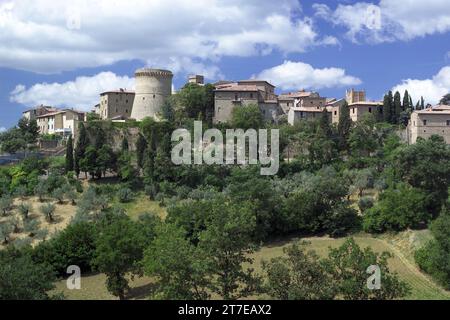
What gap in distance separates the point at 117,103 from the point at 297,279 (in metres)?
58.9

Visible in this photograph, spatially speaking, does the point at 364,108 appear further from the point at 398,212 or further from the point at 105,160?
the point at 105,160

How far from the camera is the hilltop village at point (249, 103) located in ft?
192

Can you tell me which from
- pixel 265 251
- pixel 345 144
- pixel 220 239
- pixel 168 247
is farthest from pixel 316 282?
pixel 345 144

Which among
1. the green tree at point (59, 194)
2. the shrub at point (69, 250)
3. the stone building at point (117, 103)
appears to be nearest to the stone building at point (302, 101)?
the stone building at point (117, 103)

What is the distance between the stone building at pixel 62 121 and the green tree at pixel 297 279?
59653 millimetres

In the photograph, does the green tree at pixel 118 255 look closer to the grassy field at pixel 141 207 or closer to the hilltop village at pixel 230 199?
the hilltop village at pixel 230 199

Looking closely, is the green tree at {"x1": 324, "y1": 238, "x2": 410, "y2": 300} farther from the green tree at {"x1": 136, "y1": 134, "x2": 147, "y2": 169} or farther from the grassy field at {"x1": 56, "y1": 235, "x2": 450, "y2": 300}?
the green tree at {"x1": 136, "y1": 134, "x2": 147, "y2": 169}

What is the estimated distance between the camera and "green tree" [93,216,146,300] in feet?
98.2

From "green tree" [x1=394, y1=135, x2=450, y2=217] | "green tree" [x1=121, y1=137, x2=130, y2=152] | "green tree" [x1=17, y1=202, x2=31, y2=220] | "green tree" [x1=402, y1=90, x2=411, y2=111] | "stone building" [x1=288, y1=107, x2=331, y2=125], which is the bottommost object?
"green tree" [x1=17, y1=202, x2=31, y2=220]

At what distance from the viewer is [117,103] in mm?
75750

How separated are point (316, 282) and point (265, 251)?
58.8ft

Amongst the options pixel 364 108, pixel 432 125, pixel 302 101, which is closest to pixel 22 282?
pixel 432 125

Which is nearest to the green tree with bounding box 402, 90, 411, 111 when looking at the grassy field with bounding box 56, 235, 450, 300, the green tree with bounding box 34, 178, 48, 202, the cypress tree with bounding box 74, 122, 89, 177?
the grassy field with bounding box 56, 235, 450, 300
